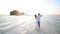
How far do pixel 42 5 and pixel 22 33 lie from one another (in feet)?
2.80

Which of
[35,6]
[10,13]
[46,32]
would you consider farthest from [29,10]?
[46,32]

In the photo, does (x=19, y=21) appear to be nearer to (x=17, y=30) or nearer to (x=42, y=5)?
(x=17, y=30)

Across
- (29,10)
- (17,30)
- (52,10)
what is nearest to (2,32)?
(17,30)

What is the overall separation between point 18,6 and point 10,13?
0.83ft

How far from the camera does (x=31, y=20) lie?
11.5 ft

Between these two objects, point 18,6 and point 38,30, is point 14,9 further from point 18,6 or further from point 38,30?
point 38,30

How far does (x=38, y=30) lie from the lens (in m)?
3.47

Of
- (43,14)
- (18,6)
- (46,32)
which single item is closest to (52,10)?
(43,14)

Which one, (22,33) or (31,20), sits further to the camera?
(31,20)

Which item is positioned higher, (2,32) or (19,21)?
(19,21)

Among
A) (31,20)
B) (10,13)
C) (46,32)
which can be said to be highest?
(10,13)

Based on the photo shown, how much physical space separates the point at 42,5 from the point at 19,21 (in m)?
0.69

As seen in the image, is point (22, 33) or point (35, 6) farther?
point (35, 6)

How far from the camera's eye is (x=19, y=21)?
3.36 meters
